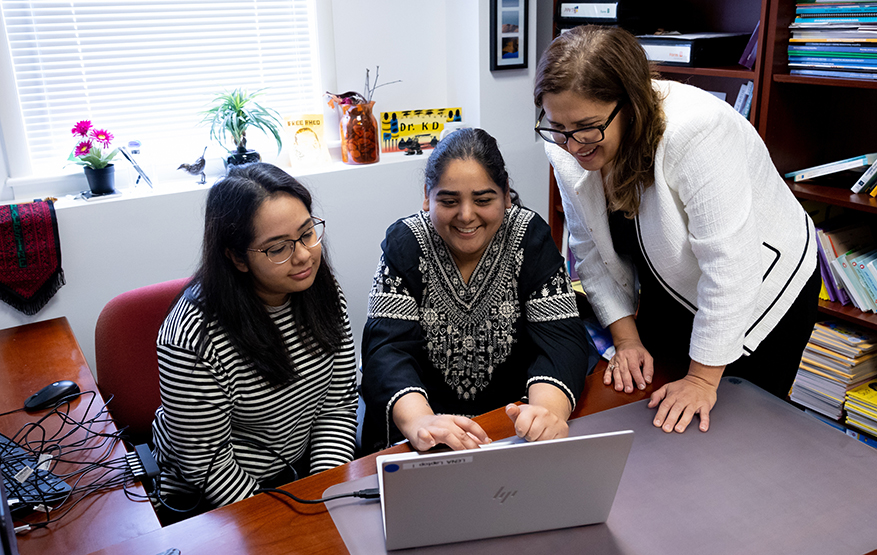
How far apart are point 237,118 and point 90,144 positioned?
48 cm

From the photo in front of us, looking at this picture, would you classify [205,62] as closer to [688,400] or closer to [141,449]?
[141,449]

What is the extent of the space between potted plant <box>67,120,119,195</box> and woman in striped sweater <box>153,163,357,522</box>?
3.74ft

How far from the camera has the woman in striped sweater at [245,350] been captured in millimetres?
1253

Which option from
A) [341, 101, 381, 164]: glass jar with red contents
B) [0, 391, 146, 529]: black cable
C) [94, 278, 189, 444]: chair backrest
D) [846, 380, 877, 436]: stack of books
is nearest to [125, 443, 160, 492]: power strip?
[0, 391, 146, 529]: black cable

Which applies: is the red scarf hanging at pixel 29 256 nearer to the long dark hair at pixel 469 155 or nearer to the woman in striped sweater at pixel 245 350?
the woman in striped sweater at pixel 245 350

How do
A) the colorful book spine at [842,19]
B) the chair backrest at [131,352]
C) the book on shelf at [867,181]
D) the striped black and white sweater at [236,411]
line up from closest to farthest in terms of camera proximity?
the striped black and white sweater at [236,411] < the chair backrest at [131,352] < the colorful book spine at [842,19] < the book on shelf at [867,181]

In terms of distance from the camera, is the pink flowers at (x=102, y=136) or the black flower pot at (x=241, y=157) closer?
the pink flowers at (x=102, y=136)

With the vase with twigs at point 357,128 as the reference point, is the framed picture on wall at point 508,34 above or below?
above

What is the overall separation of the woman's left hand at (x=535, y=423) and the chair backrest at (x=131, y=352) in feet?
3.16

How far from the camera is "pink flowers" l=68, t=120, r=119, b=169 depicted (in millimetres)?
2213

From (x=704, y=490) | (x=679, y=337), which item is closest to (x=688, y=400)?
(x=704, y=490)

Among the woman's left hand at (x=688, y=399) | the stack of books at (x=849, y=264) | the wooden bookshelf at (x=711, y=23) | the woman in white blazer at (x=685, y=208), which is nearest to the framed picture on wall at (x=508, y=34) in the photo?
the wooden bookshelf at (x=711, y=23)

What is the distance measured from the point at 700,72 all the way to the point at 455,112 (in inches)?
39.4

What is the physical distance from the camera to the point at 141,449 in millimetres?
1272
